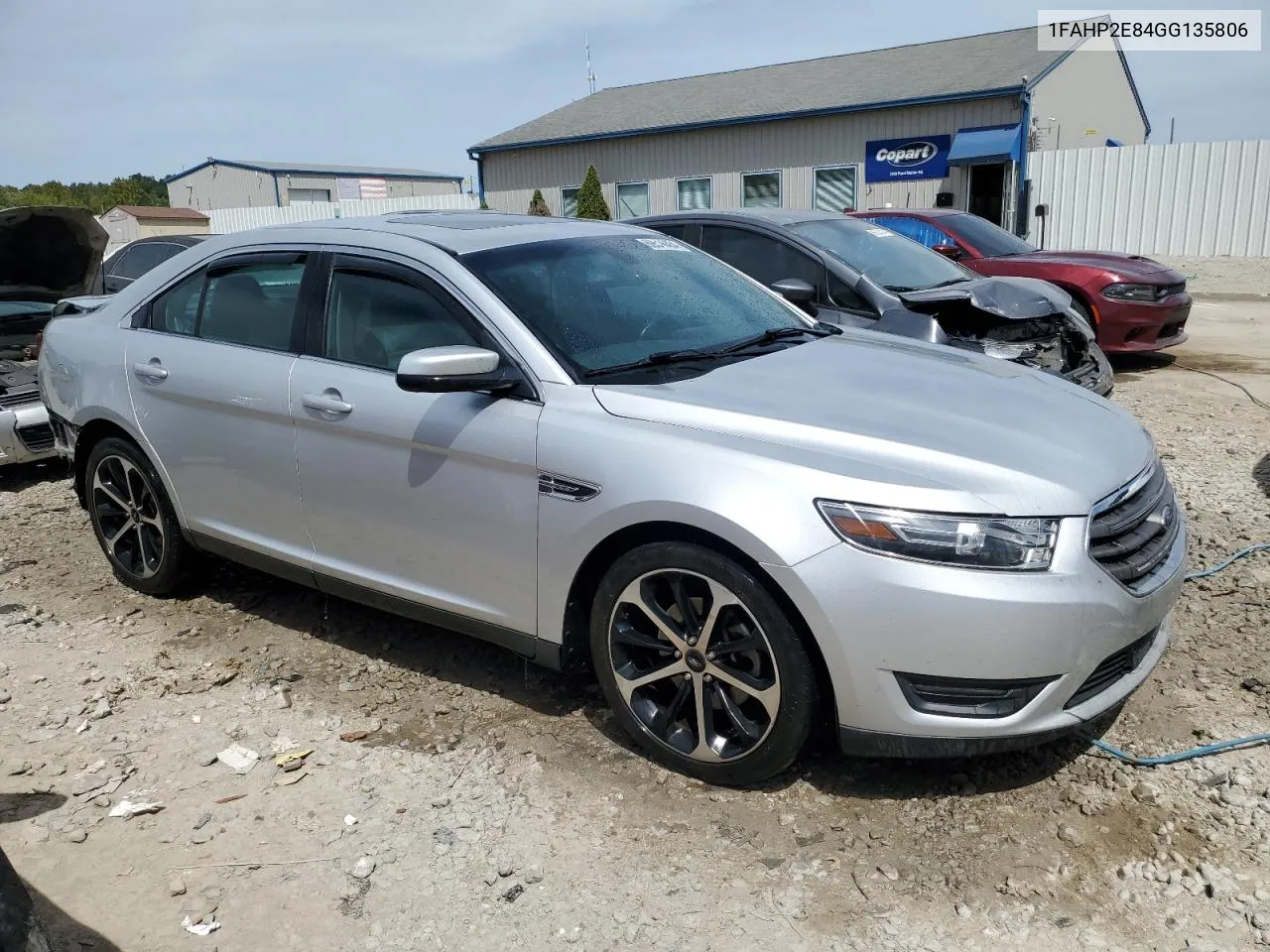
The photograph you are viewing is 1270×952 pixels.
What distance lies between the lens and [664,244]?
14.7 feet

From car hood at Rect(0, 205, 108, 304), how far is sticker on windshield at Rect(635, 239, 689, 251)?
4161 mm

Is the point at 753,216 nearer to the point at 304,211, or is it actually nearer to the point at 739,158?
the point at 739,158

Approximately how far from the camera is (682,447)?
302cm

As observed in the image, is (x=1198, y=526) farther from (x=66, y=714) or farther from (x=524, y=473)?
(x=66, y=714)

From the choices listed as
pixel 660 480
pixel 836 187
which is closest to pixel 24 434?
pixel 660 480

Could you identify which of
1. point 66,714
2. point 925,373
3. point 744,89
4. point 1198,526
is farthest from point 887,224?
point 744,89

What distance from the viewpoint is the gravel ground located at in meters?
17.0

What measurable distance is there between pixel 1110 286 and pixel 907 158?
1494 cm

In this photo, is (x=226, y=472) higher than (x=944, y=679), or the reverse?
(x=226, y=472)

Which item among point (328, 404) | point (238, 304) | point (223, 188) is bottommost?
point (328, 404)

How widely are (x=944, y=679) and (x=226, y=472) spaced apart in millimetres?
2932

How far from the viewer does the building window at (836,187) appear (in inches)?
958

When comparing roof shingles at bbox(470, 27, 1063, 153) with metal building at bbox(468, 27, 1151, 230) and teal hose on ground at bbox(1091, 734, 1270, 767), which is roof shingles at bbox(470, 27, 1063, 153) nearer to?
metal building at bbox(468, 27, 1151, 230)

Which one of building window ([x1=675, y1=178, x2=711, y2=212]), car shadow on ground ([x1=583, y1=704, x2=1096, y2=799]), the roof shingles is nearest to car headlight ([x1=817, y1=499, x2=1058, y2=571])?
car shadow on ground ([x1=583, y1=704, x2=1096, y2=799])
